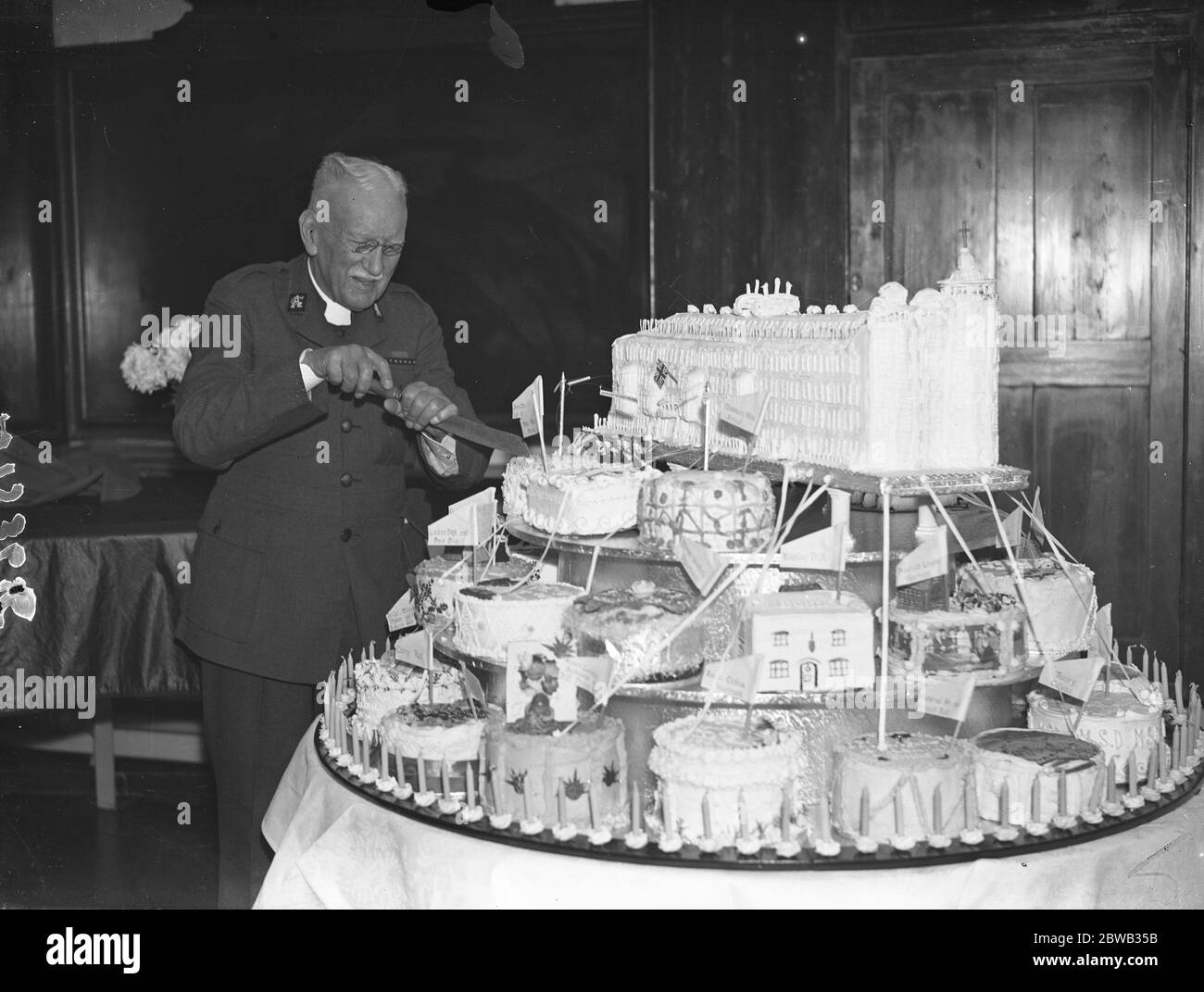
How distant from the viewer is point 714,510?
272 cm

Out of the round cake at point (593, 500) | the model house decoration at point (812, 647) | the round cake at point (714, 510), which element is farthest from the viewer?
the round cake at point (593, 500)

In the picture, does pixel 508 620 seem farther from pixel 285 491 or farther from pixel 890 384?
pixel 285 491

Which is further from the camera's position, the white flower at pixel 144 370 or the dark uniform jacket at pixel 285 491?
the white flower at pixel 144 370

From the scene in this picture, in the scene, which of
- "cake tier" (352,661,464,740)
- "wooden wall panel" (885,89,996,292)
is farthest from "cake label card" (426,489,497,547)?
"wooden wall panel" (885,89,996,292)

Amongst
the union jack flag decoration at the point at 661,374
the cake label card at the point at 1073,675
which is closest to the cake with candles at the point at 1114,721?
the cake label card at the point at 1073,675

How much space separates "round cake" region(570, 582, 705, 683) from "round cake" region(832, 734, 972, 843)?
369 millimetres

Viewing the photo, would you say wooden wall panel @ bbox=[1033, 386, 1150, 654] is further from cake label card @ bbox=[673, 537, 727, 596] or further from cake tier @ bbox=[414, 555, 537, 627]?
cake label card @ bbox=[673, 537, 727, 596]

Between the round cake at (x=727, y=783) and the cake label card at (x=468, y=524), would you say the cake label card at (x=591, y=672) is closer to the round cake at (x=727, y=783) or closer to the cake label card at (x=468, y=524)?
the round cake at (x=727, y=783)

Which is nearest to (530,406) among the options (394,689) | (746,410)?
(746,410)

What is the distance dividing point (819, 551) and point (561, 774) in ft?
2.05

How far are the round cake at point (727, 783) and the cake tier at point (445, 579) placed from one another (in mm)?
771

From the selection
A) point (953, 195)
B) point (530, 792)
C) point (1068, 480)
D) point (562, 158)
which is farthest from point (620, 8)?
point (530, 792)

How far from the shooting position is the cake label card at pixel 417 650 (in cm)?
305

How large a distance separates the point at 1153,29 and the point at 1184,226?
0.79m
